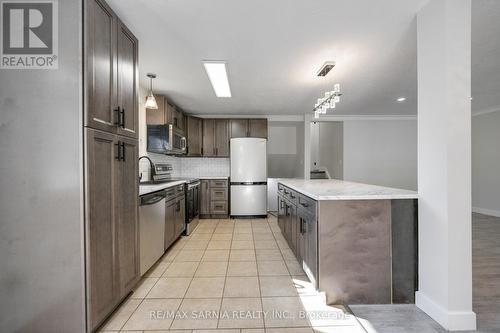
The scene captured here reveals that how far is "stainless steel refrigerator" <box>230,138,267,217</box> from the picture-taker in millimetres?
5434

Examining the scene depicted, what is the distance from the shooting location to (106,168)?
1.76m

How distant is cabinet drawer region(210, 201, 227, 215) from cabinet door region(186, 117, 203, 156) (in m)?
1.23

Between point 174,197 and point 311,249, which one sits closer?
point 311,249

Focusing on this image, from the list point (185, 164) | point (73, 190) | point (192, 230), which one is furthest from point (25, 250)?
point (185, 164)

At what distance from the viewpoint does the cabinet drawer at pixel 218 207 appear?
5457 millimetres

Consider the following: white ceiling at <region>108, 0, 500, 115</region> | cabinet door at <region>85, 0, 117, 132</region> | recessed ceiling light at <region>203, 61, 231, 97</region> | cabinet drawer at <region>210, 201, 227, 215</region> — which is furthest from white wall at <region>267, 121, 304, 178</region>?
cabinet door at <region>85, 0, 117, 132</region>

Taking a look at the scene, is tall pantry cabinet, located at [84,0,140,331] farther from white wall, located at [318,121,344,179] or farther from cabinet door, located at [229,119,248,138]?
white wall, located at [318,121,344,179]

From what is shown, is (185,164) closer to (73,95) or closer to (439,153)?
(73,95)

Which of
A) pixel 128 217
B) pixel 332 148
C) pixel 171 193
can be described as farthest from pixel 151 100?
pixel 332 148

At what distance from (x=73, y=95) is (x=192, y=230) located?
331 centimetres

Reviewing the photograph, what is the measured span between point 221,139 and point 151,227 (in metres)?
3.43

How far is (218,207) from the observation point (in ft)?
18.0

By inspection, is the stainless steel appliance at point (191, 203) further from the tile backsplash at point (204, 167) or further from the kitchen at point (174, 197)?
the tile backsplash at point (204, 167)

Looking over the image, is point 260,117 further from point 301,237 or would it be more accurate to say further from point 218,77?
point 301,237
